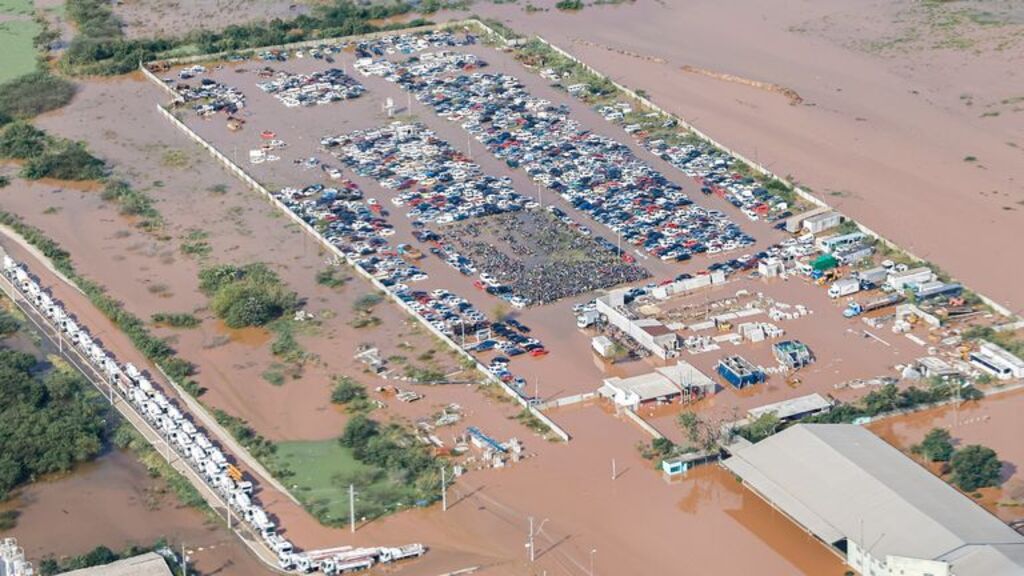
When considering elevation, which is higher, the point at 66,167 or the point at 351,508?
the point at 351,508

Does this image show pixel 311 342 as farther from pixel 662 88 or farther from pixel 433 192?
pixel 662 88

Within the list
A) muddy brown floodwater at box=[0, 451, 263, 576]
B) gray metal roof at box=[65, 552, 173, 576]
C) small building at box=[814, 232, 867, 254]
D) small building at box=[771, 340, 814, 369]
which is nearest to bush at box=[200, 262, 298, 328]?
muddy brown floodwater at box=[0, 451, 263, 576]

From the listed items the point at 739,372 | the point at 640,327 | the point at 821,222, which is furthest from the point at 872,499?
the point at 821,222

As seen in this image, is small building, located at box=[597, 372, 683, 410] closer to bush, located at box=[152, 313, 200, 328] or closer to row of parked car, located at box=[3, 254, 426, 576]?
row of parked car, located at box=[3, 254, 426, 576]

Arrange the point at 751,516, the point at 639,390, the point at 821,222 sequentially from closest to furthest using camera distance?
the point at 751,516, the point at 639,390, the point at 821,222

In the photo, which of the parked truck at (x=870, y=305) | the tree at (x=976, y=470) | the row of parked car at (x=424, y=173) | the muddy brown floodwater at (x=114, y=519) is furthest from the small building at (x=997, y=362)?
the muddy brown floodwater at (x=114, y=519)

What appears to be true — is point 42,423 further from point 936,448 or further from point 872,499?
point 936,448

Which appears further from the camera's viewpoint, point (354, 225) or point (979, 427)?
point (354, 225)
